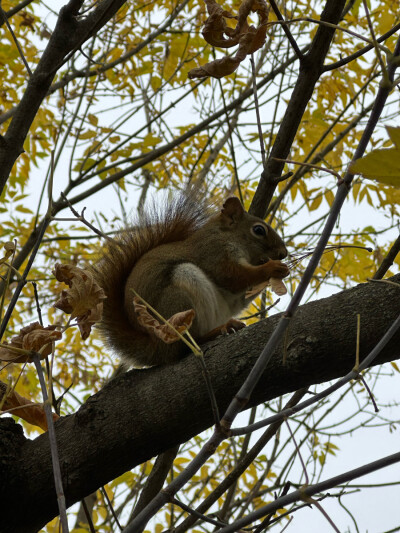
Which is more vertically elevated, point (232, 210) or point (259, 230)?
point (232, 210)

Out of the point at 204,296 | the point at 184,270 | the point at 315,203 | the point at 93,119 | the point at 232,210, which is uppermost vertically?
the point at 93,119

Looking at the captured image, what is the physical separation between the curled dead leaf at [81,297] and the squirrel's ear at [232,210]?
1661mm

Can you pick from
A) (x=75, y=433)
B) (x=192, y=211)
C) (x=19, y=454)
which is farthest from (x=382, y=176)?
(x=192, y=211)

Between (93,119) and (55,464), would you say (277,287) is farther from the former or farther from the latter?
(93,119)

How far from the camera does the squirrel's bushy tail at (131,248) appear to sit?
2666 mm

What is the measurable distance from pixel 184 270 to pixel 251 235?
2.15 ft

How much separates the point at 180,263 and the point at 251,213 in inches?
15.1

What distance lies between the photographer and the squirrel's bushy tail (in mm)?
2666

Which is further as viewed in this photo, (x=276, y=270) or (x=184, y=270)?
(x=276, y=270)

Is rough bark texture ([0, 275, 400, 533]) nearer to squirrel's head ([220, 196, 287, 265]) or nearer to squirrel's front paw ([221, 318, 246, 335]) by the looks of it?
squirrel's front paw ([221, 318, 246, 335])

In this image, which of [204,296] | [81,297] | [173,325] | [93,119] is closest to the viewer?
[173,325]

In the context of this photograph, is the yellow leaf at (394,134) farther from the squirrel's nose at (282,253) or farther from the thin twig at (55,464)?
the squirrel's nose at (282,253)

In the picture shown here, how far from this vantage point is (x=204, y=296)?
2734 millimetres

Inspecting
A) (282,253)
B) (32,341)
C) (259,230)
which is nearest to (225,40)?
(32,341)
